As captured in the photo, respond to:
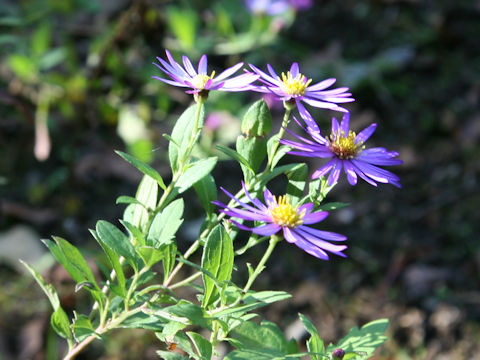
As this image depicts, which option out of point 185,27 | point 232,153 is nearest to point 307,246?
point 232,153

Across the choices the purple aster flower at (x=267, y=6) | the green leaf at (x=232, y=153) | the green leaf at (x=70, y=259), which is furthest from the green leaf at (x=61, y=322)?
the purple aster flower at (x=267, y=6)

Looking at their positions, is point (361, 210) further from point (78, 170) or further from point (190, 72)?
point (190, 72)

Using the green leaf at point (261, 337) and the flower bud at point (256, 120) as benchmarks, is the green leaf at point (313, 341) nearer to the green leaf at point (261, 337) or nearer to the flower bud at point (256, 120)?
the green leaf at point (261, 337)

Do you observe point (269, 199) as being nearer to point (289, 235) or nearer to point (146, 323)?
point (289, 235)

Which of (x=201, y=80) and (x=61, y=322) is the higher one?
(x=201, y=80)

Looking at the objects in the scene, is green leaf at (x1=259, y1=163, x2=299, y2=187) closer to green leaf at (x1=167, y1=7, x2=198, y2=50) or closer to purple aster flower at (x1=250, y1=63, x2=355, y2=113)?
purple aster flower at (x1=250, y1=63, x2=355, y2=113)

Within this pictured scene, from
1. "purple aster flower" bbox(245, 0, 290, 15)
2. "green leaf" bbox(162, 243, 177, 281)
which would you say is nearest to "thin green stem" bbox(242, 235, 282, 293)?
"green leaf" bbox(162, 243, 177, 281)

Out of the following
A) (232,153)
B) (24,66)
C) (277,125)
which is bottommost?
(232,153)
